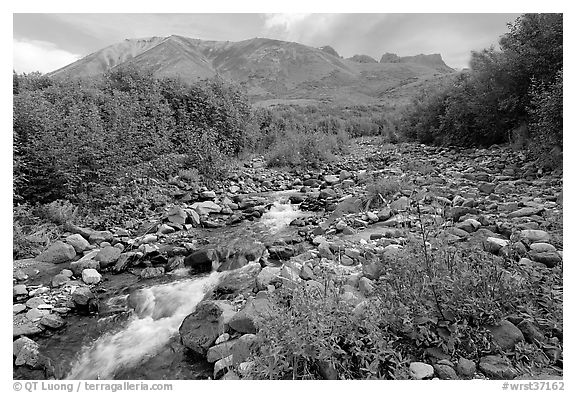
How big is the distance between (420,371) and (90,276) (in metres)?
4.78

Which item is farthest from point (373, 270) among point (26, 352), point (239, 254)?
point (26, 352)

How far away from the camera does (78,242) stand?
6.32m

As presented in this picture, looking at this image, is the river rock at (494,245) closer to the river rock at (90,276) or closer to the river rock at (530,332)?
the river rock at (530,332)

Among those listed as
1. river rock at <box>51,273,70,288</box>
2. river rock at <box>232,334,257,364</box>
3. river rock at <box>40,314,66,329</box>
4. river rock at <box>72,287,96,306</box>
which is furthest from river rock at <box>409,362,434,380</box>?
river rock at <box>51,273,70,288</box>

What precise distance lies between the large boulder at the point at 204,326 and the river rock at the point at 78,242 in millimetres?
3553

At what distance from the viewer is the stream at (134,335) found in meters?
3.50

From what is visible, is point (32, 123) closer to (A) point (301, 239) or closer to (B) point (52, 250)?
(B) point (52, 250)

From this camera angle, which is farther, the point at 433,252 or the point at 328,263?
the point at 328,263

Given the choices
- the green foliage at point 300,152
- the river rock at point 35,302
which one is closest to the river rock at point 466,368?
the river rock at point 35,302

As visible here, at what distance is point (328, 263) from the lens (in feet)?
14.9

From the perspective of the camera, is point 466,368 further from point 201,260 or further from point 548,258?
point 201,260

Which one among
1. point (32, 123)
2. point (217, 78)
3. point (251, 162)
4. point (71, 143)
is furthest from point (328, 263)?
point (217, 78)

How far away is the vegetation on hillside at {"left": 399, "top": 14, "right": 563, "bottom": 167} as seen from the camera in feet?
23.5

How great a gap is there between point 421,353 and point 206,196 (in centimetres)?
775
